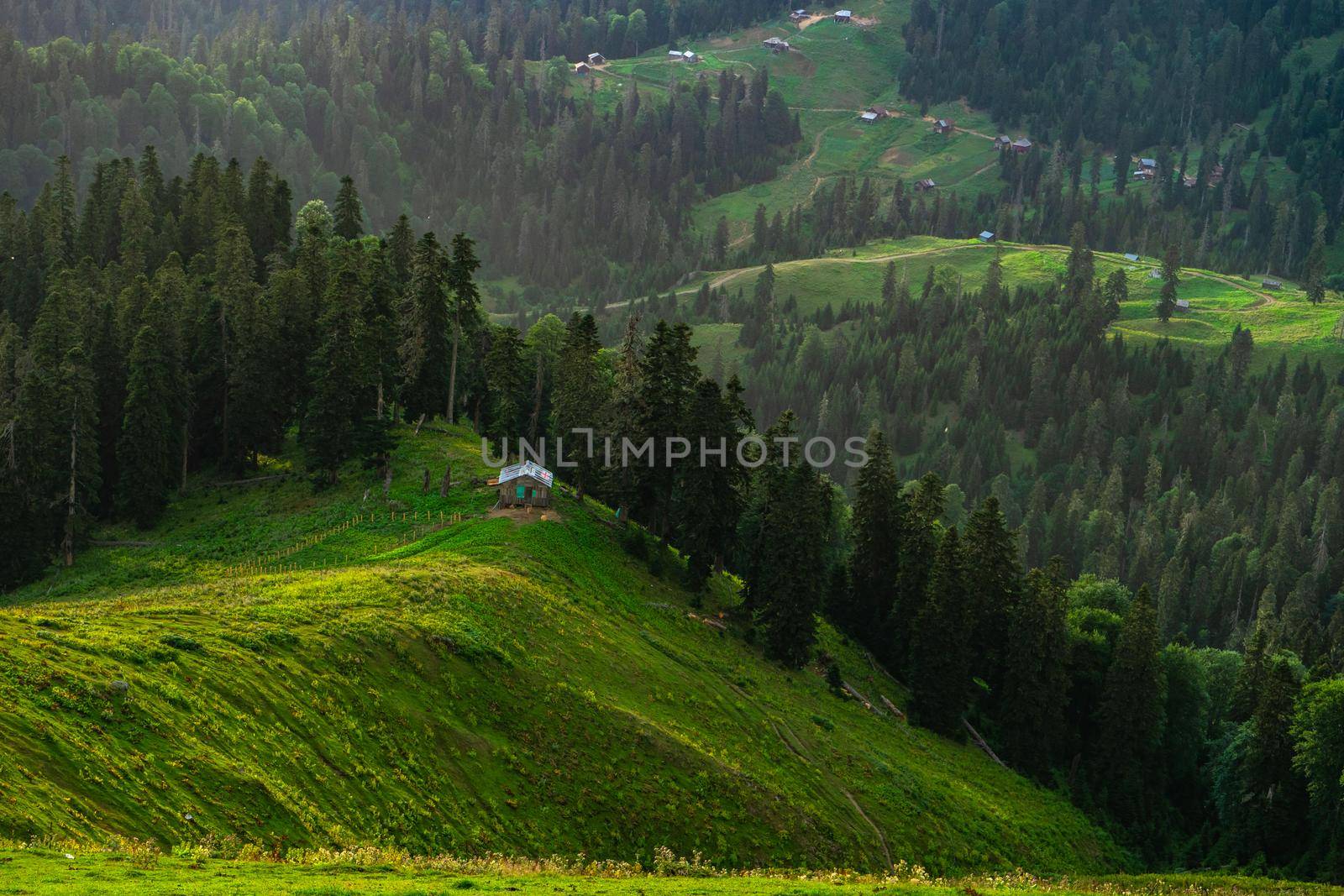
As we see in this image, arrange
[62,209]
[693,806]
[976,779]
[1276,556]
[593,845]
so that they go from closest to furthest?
[593,845] < [693,806] < [976,779] < [62,209] < [1276,556]

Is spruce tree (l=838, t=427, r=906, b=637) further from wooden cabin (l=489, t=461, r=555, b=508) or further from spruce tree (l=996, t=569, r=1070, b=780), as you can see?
wooden cabin (l=489, t=461, r=555, b=508)

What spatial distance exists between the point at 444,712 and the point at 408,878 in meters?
19.7

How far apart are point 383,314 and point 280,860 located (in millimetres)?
70621

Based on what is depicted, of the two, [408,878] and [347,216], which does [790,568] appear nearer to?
[408,878]

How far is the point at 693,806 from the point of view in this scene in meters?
62.2

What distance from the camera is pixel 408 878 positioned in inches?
1571

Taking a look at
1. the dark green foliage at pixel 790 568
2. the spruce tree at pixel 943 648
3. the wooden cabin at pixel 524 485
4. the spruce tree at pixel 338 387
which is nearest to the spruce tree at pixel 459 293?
the spruce tree at pixel 338 387

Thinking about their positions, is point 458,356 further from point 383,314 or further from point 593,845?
point 593,845

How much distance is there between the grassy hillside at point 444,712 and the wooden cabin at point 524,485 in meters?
1.60

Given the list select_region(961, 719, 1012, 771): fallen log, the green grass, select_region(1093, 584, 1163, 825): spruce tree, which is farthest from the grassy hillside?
select_region(1093, 584, 1163, 825): spruce tree

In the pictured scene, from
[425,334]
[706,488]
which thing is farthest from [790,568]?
[425,334]

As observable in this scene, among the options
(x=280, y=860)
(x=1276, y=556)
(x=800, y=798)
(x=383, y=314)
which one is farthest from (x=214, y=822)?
(x=1276, y=556)

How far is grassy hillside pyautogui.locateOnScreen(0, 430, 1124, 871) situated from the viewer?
44750 millimetres

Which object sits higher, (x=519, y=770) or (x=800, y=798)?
(x=519, y=770)
